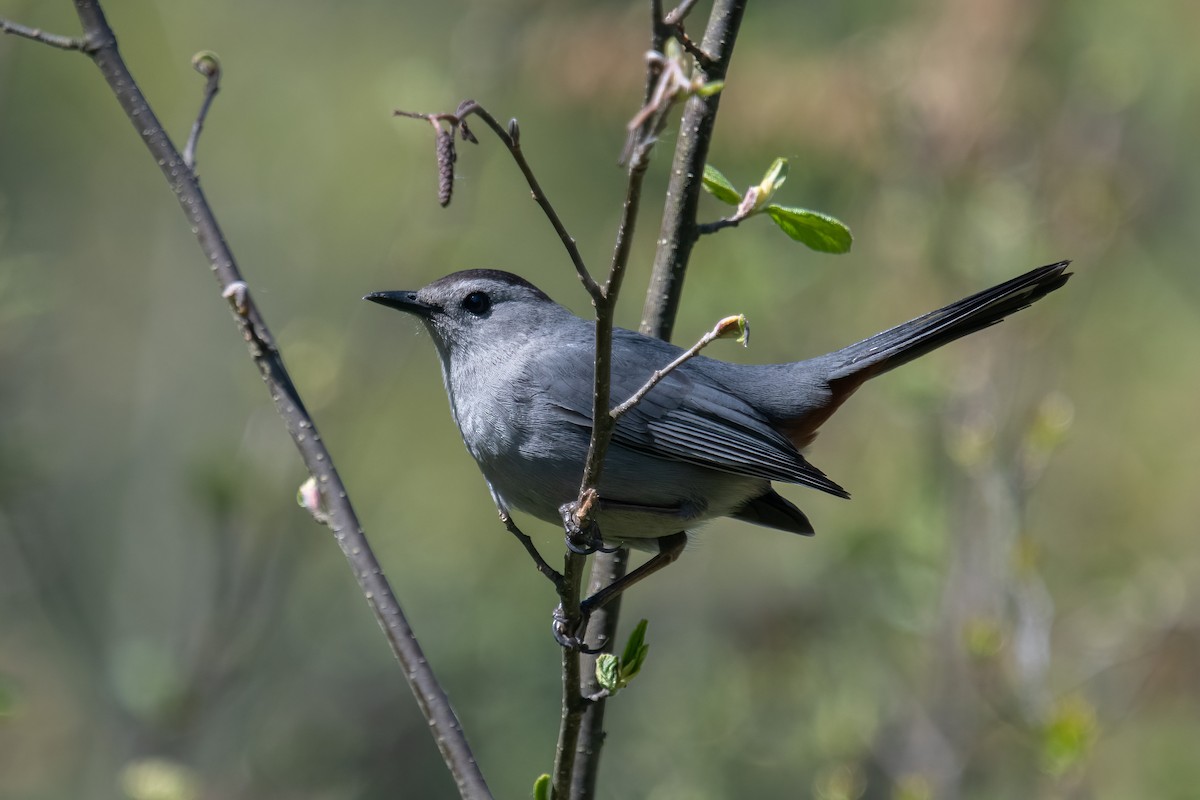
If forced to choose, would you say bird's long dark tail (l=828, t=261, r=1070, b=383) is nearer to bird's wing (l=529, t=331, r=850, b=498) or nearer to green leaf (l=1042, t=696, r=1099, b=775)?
bird's wing (l=529, t=331, r=850, b=498)

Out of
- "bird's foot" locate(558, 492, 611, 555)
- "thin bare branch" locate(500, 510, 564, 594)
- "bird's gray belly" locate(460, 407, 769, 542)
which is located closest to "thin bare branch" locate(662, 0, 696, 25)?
"bird's foot" locate(558, 492, 611, 555)

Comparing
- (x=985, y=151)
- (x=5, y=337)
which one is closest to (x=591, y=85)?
(x=985, y=151)

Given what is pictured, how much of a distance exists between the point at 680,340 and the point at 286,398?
4249 mm

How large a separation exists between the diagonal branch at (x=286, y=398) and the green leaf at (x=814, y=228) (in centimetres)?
104

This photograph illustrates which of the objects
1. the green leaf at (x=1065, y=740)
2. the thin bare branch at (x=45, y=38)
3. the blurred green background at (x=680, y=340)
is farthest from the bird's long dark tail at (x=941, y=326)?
the thin bare branch at (x=45, y=38)

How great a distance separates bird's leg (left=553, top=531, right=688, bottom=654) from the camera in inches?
91.3

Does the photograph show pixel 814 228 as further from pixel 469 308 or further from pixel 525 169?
pixel 469 308

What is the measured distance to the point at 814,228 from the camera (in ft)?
7.81

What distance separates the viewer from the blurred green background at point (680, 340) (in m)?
4.61

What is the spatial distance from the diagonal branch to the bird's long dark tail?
182cm

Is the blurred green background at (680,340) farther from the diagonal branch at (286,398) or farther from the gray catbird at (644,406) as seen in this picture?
the diagonal branch at (286,398)

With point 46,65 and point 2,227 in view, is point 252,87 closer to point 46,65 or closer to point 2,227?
point 46,65

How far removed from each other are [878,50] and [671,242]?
10.5 feet

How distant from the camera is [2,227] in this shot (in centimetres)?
468
